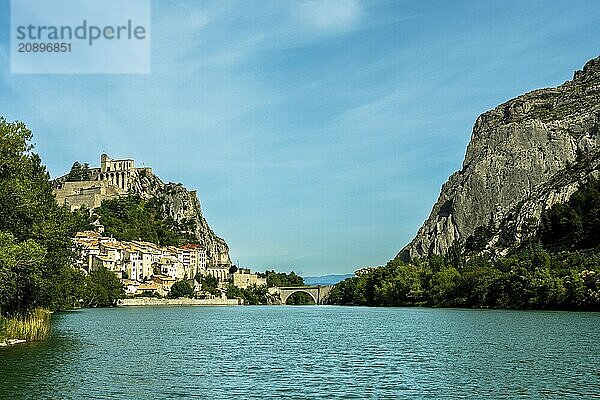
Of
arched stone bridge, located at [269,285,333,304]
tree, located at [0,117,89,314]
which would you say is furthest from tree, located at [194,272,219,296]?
tree, located at [0,117,89,314]

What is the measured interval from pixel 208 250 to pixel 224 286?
19.7 meters

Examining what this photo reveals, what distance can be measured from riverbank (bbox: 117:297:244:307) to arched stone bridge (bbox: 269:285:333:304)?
1933 centimetres

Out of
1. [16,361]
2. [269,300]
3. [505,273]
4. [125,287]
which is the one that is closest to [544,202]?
[505,273]

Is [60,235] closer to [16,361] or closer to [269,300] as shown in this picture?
[16,361]

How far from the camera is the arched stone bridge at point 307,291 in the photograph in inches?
6900

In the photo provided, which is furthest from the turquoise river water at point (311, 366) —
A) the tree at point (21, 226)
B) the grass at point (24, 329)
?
the tree at point (21, 226)

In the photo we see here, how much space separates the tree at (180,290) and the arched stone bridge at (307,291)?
121 feet

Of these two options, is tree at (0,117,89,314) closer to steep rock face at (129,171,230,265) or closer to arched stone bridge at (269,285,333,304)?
arched stone bridge at (269,285,333,304)

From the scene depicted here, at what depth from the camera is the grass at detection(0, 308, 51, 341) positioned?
35.0 metres

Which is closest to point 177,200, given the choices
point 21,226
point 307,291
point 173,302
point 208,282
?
point 208,282

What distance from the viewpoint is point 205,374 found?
28.2 meters

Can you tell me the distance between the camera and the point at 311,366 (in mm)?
30797

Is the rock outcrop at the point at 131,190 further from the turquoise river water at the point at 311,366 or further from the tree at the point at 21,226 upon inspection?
the tree at the point at 21,226

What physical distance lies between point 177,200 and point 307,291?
125 feet
